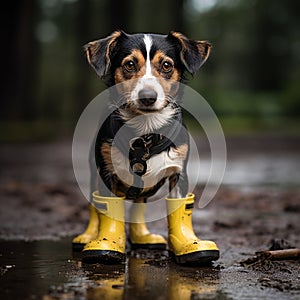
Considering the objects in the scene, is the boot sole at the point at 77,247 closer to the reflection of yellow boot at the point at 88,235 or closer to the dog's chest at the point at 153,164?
the reflection of yellow boot at the point at 88,235

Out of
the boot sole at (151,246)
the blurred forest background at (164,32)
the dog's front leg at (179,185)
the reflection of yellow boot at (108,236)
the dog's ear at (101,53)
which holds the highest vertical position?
the blurred forest background at (164,32)

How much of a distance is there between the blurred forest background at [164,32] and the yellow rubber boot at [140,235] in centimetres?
1328

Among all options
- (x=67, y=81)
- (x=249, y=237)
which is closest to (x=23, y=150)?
(x=249, y=237)

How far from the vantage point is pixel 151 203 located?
6957 mm

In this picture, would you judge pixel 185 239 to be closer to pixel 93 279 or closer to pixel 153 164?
pixel 153 164

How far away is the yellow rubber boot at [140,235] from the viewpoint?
189 inches

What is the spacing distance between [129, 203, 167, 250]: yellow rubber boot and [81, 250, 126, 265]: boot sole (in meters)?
0.70

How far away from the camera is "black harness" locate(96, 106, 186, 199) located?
423cm

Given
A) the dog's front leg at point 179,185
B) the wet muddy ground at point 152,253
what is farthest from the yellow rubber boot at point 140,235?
the dog's front leg at point 179,185

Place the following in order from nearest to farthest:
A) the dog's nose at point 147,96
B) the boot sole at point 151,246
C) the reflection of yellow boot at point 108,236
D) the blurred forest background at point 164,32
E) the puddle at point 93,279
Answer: the puddle at point 93,279, the dog's nose at point 147,96, the reflection of yellow boot at point 108,236, the boot sole at point 151,246, the blurred forest background at point 164,32

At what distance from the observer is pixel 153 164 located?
4270 mm

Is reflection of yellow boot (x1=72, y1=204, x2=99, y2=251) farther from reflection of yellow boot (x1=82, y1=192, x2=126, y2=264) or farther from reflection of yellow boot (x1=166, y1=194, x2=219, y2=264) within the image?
reflection of yellow boot (x1=166, y1=194, x2=219, y2=264)

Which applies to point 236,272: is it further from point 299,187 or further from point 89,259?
point 299,187

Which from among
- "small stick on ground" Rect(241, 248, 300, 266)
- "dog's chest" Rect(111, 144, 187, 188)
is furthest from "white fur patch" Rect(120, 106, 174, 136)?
"small stick on ground" Rect(241, 248, 300, 266)
